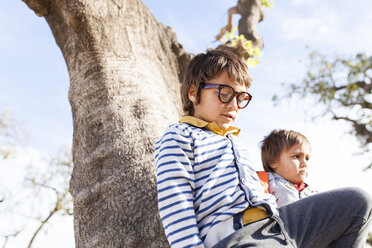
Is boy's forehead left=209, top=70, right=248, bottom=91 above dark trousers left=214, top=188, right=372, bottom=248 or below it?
above

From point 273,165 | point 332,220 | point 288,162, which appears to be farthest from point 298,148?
point 332,220

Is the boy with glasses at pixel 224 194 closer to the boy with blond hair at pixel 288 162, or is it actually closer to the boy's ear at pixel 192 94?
the boy's ear at pixel 192 94

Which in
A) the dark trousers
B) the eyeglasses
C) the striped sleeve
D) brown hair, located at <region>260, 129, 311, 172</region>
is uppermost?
the eyeglasses

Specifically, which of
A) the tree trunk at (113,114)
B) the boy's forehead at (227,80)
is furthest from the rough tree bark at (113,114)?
the boy's forehead at (227,80)

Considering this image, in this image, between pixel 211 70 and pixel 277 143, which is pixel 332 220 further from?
pixel 277 143

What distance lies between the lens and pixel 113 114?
2.58m

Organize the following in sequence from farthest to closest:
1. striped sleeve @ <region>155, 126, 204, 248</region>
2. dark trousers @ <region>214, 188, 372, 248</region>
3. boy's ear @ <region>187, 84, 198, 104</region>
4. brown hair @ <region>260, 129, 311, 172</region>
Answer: brown hair @ <region>260, 129, 311, 172</region>
boy's ear @ <region>187, 84, 198, 104</region>
dark trousers @ <region>214, 188, 372, 248</region>
striped sleeve @ <region>155, 126, 204, 248</region>

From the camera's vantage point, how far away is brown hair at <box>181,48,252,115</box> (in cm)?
201

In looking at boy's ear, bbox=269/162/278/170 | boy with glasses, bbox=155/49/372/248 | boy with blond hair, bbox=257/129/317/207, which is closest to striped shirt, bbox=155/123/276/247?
boy with glasses, bbox=155/49/372/248

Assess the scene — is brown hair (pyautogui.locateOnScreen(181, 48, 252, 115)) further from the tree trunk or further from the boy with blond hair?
the boy with blond hair

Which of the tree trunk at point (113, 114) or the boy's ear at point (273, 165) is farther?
the boy's ear at point (273, 165)

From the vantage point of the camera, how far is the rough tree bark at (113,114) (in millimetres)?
2164

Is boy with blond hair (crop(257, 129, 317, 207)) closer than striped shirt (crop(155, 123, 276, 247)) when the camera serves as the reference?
No

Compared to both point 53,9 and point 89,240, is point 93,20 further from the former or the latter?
point 89,240
